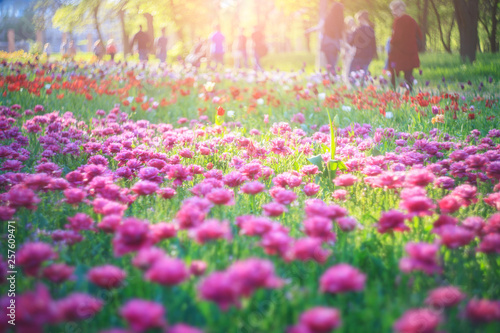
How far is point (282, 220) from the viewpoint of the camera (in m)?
2.23

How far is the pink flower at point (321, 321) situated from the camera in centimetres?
97

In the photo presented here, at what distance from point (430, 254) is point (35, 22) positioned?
10.6 metres

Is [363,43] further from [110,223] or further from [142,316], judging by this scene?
[142,316]

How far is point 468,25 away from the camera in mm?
11039

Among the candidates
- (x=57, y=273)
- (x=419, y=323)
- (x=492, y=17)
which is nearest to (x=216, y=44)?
(x=492, y=17)

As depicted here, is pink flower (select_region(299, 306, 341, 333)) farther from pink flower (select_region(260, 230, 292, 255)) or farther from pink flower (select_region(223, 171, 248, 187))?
pink flower (select_region(223, 171, 248, 187))

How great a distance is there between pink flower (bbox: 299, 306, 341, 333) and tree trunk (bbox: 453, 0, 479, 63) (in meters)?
12.0

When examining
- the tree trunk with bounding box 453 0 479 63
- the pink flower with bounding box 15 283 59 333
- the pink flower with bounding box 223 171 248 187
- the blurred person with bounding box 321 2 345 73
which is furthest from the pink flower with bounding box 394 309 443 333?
the tree trunk with bounding box 453 0 479 63

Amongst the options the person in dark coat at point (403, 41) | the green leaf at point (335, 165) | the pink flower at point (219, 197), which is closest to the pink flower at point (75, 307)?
the pink flower at point (219, 197)

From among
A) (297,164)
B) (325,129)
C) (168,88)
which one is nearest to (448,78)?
(325,129)

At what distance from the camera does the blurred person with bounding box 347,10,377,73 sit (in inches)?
358

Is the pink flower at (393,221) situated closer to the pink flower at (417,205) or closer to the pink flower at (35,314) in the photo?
the pink flower at (417,205)

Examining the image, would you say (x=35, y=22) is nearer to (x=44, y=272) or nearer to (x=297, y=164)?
(x=297, y=164)

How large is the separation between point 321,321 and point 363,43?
30.4 feet
